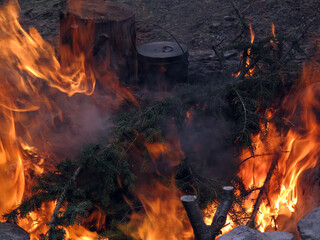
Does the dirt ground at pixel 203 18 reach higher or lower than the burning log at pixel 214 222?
higher

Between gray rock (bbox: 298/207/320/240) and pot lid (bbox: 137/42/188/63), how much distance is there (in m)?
3.14

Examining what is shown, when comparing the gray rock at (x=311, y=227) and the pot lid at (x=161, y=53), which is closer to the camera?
the gray rock at (x=311, y=227)

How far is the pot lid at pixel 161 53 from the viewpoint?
5297 millimetres

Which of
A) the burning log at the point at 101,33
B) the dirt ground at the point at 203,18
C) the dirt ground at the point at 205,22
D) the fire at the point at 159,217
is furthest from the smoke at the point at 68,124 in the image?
the dirt ground at the point at 203,18

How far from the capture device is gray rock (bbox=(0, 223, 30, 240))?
286cm

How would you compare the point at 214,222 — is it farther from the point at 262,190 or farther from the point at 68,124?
the point at 68,124

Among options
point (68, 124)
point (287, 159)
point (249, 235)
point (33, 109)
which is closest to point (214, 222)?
point (249, 235)

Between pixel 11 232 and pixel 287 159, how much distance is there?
2.80 metres

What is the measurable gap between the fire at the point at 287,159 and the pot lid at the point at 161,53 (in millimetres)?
2060

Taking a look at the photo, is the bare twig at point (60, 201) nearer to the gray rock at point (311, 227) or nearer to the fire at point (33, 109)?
the fire at point (33, 109)

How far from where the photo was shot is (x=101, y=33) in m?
5.42

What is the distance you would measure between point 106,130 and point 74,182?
0.96 m

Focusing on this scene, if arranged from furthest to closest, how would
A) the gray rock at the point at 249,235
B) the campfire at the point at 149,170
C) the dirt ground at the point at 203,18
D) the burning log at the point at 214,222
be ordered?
the dirt ground at the point at 203,18 → the campfire at the point at 149,170 → the burning log at the point at 214,222 → the gray rock at the point at 249,235

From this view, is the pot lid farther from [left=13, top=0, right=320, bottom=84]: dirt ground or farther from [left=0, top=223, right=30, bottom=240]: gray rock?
[left=0, top=223, right=30, bottom=240]: gray rock
